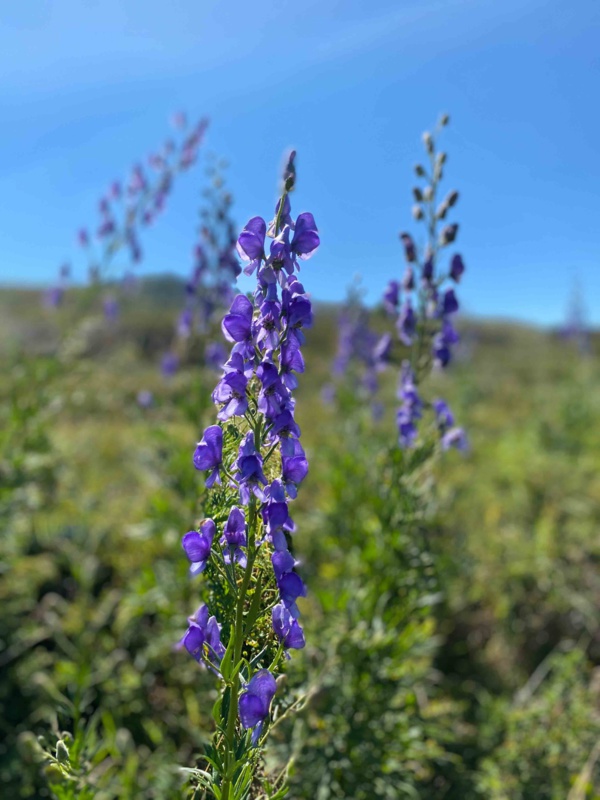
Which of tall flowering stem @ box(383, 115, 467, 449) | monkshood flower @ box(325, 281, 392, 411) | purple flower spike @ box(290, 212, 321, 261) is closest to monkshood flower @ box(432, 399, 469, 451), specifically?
tall flowering stem @ box(383, 115, 467, 449)

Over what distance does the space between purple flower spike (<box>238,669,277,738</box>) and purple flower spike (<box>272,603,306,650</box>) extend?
0.25ft

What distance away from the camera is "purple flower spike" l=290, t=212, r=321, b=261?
52.9 inches

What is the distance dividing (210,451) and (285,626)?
0.39 m

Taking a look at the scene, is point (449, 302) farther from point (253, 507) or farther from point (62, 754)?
point (62, 754)

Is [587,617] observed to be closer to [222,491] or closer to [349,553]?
[349,553]

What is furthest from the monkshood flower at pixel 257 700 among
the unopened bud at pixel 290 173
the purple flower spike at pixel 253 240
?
the unopened bud at pixel 290 173

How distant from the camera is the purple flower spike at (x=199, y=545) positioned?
1.23 metres

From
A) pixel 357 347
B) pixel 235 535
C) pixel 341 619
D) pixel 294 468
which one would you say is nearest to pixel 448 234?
pixel 341 619

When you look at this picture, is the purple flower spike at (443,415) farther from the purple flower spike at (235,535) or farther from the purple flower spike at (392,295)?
the purple flower spike at (235,535)

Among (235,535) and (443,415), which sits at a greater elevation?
(443,415)

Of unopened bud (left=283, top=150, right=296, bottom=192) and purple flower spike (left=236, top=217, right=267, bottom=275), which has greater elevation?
unopened bud (left=283, top=150, right=296, bottom=192)

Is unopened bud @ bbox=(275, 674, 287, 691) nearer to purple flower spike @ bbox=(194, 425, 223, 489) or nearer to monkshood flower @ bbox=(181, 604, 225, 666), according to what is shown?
monkshood flower @ bbox=(181, 604, 225, 666)

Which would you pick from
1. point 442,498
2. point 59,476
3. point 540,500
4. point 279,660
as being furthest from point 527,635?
point 59,476

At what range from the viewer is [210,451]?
49.7 inches
